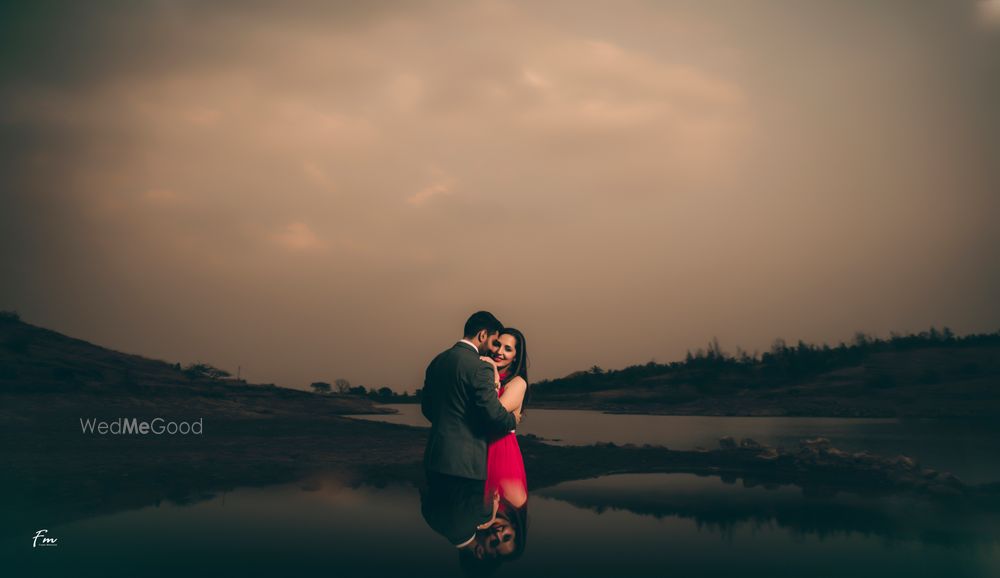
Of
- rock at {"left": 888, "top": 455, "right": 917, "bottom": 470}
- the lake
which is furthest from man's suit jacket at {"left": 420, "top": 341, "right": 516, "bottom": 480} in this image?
rock at {"left": 888, "top": 455, "right": 917, "bottom": 470}

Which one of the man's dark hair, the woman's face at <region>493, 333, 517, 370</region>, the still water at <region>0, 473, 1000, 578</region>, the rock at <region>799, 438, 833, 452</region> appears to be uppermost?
the man's dark hair

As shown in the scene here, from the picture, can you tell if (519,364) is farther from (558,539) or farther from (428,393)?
(558,539)

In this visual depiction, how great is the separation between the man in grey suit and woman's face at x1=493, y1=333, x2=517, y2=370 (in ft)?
1.39

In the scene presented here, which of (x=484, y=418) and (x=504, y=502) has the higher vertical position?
(x=484, y=418)

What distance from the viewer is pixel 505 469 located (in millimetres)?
5820

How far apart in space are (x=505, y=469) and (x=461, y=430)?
0.93 metres

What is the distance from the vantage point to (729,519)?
819 cm

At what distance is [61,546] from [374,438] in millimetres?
13904

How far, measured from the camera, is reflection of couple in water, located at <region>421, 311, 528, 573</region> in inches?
189

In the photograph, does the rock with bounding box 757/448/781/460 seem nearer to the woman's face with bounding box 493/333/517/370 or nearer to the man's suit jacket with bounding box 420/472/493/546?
the woman's face with bounding box 493/333/517/370

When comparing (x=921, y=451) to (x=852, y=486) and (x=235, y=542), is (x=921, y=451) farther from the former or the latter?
(x=235, y=542)

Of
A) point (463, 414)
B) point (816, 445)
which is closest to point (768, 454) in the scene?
point (816, 445)

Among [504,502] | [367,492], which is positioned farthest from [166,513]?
[504,502]
